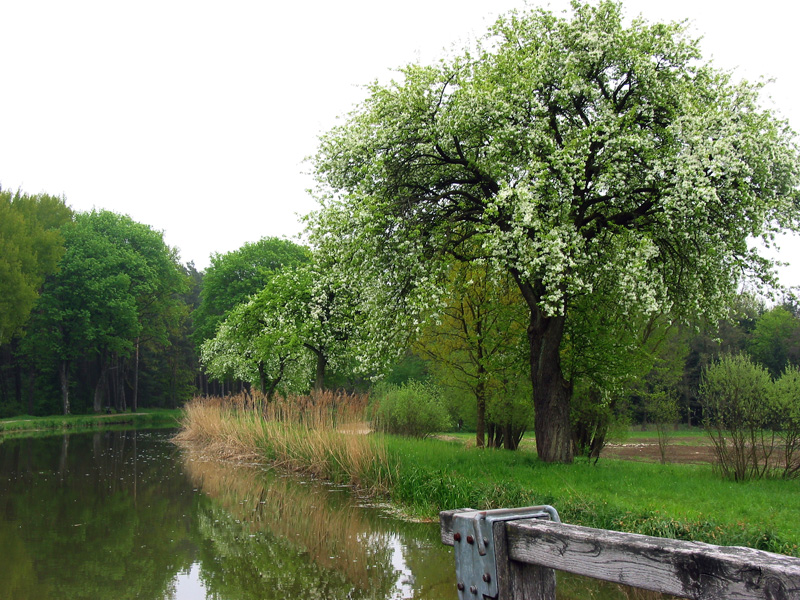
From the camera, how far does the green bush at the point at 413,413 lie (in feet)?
80.4

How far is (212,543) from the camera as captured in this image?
11.1 meters

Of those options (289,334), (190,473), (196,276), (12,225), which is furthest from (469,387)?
(196,276)

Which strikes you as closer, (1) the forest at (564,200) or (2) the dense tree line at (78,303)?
(1) the forest at (564,200)

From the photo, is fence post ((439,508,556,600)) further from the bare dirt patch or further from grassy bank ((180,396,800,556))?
the bare dirt patch

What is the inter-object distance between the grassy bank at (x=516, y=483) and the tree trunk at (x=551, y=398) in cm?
51

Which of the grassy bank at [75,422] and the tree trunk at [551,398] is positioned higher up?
the tree trunk at [551,398]

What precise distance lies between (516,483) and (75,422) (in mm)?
42340

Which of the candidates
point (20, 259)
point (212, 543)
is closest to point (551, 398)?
point (212, 543)

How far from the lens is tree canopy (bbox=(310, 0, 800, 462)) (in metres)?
12.2

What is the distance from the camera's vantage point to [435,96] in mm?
14188

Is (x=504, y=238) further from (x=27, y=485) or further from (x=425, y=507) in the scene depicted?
(x=27, y=485)

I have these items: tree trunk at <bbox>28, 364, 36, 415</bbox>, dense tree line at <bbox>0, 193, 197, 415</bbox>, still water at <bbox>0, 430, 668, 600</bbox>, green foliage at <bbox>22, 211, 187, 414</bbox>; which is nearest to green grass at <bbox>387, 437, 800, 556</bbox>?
still water at <bbox>0, 430, 668, 600</bbox>

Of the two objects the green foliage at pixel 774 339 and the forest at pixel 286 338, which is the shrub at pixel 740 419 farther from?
the green foliage at pixel 774 339

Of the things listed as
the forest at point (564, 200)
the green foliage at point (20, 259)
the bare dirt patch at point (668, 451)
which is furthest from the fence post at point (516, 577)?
the green foliage at point (20, 259)
